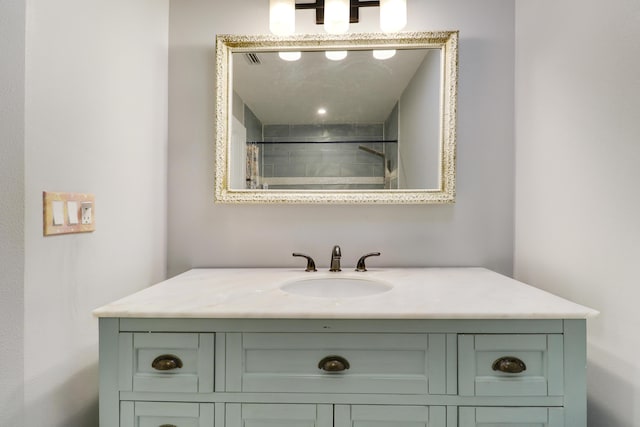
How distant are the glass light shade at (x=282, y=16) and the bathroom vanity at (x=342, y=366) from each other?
3.94 feet

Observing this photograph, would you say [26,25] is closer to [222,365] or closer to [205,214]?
[205,214]

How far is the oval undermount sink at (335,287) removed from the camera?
138 cm

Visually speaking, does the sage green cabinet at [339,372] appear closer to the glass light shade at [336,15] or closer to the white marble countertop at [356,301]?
the white marble countertop at [356,301]

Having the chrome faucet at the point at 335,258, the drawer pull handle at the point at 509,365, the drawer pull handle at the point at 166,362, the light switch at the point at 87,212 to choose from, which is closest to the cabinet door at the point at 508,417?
the drawer pull handle at the point at 509,365

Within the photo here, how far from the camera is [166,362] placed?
3.09 feet

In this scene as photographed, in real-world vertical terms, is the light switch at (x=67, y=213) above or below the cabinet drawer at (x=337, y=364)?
above

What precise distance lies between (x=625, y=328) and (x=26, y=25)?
188 cm

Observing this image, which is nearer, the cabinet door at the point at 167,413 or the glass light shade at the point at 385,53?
the cabinet door at the point at 167,413

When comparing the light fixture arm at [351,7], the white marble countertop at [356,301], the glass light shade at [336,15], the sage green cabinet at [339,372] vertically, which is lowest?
the sage green cabinet at [339,372]

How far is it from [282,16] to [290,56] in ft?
0.56

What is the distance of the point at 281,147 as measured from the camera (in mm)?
1572

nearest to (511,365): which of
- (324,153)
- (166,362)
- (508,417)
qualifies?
(508,417)

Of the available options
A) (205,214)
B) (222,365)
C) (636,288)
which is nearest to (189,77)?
(205,214)

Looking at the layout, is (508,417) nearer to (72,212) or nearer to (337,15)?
(72,212)
